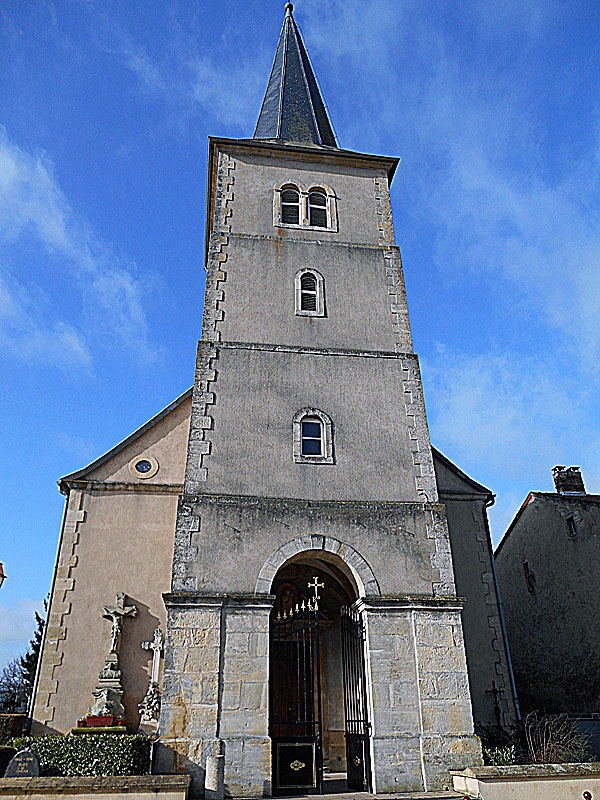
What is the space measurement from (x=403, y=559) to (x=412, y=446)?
2.19 metres

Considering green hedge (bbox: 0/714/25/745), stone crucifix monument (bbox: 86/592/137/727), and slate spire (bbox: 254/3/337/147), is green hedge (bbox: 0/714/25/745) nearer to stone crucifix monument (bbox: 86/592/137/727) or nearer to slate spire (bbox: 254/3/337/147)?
stone crucifix monument (bbox: 86/592/137/727)

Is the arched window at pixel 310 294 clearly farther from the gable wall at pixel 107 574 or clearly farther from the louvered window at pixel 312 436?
the gable wall at pixel 107 574

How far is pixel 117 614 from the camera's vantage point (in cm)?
1170

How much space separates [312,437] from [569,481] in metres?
10.2

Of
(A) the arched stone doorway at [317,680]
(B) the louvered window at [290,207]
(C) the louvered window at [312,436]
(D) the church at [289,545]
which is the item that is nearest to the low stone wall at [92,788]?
(D) the church at [289,545]

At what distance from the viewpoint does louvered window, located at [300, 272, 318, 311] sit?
13148 millimetres

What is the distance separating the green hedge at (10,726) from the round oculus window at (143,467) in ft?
17.2

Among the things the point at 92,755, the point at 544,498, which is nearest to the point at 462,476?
the point at 544,498

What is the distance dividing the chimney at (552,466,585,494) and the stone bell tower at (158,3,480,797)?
8308 millimetres

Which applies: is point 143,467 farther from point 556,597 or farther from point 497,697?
point 556,597

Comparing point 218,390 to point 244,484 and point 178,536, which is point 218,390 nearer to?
point 244,484

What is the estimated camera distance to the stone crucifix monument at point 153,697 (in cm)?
1097

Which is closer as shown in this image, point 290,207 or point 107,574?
point 107,574

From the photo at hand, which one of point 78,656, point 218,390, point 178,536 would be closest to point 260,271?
point 218,390
